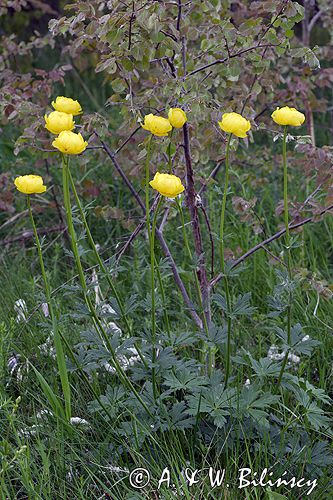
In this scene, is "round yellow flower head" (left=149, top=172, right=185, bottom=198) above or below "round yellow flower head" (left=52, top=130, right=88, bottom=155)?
below

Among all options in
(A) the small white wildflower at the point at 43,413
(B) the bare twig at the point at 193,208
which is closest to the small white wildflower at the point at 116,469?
(A) the small white wildflower at the point at 43,413

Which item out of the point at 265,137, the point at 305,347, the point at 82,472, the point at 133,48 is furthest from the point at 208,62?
the point at 265,137

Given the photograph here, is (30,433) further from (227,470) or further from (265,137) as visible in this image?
(265,137)

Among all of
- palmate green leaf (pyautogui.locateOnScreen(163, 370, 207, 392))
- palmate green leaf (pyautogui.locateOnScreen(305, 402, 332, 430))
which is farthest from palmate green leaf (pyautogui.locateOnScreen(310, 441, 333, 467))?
palmate green leaf (pyautogui.locateOnScreen(163, 370, 207, 392))

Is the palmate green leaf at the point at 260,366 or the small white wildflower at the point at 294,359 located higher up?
the palmate green leaf at the point at 260,366

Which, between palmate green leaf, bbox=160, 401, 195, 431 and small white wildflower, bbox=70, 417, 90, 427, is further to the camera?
small white wildflower, bbox=70, 417, 90, 427

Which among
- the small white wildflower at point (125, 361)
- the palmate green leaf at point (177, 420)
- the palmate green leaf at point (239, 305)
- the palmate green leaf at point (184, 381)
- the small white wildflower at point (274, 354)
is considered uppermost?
the palmate green leaf at point (239, 305)

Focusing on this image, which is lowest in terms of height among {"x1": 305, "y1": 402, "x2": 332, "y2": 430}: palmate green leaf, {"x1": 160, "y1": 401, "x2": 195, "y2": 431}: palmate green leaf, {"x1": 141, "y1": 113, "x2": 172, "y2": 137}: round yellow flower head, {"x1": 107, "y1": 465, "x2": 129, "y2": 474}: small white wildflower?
{"x1": 107, "y1": 465, "x2": 129, "y2": 474}: small white wildflower

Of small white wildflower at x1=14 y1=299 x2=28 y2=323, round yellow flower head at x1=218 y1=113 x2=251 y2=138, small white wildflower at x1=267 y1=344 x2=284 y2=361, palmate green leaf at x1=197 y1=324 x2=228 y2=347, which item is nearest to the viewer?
round yellow flower head at x1=218 y1=113 x2=251 y2=138

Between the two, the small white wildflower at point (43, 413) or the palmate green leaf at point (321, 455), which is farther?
the small white wildflower at point (43, 413)

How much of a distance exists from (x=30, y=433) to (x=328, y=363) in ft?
2.82

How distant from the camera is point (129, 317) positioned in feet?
8.14

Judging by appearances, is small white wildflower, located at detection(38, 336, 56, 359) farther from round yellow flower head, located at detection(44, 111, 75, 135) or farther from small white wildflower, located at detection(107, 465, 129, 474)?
round yellow flower head, located at detection(44, 111, 75, 135)

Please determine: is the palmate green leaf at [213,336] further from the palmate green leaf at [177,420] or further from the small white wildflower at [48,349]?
the small white wildflower at [48,349]
